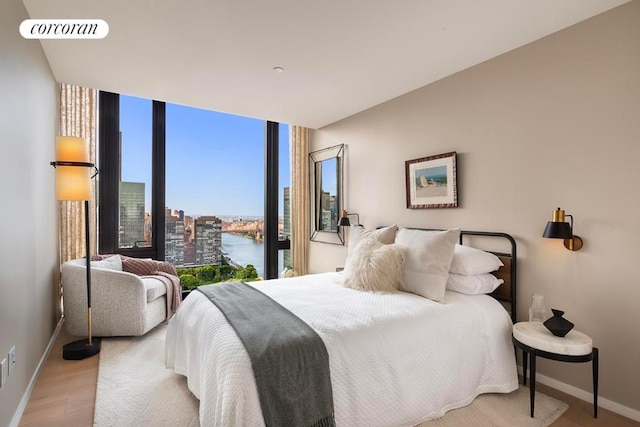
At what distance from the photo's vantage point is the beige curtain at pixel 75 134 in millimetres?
3592

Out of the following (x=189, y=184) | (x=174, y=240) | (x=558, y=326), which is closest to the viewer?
(x=558, y=326)

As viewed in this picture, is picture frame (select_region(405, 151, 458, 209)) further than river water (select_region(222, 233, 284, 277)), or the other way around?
river water (select_region(222, 233, 284, 277))

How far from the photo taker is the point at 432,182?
10.3 feet

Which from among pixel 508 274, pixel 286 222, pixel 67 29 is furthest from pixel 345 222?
pixel 67 29

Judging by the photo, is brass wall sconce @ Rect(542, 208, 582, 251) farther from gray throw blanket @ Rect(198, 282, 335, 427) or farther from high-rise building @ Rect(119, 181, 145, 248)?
high-rise building @ Rect(119, 181, 145, 248)

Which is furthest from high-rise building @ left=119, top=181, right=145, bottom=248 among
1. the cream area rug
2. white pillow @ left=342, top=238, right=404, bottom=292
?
white pillow @ left=342, top=238, right=404, bottom=292

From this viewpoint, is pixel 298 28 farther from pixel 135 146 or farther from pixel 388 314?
pixel 135 146

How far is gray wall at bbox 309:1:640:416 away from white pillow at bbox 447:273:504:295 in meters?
0.22

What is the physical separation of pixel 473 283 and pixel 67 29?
3462 millimetres

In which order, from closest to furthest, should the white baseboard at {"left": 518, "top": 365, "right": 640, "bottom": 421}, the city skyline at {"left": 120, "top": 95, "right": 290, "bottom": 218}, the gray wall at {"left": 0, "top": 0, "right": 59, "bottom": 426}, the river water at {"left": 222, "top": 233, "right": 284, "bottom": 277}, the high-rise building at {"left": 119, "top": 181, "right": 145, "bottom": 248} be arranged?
the gray wall at {"left": 0, "top": 0, "right": 59, "bottom": 426} < the white baseboard at {"left": 518, "top": 365, "right": 640, "bottom": 421} < the high-rise building at {"left": 119, "top": 181, "right": 145, "bottom": 248} < the city skyline at {"left": 120, "top": 95, "right": 290, "bottom": 218} < the river water at {"left": 222, "top": 233, "right": 284, "bottom": 277}

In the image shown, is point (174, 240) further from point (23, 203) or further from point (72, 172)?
point (23, 203)

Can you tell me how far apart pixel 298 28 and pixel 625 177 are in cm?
232

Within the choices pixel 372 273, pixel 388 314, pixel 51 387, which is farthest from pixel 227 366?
pixel 51 387

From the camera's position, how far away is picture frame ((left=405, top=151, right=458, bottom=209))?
2979mm
